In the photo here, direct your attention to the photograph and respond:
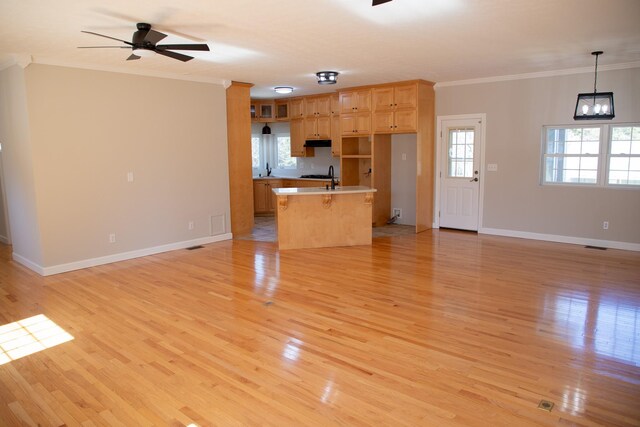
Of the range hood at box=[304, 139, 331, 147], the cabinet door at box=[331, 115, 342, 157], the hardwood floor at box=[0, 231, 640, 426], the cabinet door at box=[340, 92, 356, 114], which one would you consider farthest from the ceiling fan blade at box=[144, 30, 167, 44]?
the range hood at box=[304, 139, 331, 147]

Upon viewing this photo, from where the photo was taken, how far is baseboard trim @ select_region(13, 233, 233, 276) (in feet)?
18.4

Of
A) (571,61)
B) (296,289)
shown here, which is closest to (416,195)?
(571,61)

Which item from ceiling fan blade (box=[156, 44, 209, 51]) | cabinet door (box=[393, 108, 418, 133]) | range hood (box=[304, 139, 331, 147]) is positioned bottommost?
range hood (box=[304, 139, 331, 147])

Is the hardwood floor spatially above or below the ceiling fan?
below

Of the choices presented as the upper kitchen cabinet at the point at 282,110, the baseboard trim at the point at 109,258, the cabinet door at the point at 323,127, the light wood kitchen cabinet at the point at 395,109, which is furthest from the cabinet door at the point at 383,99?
the baseboard trim at the point at 109,258

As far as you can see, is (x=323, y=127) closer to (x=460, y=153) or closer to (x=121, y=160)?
(x=460, y=153)

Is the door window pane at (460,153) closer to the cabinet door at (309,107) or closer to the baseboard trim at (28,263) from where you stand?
the cabinet door at (309,107)

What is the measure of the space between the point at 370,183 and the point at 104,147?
4.88 meters

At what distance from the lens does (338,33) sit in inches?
174

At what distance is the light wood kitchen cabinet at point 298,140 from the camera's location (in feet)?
32.1

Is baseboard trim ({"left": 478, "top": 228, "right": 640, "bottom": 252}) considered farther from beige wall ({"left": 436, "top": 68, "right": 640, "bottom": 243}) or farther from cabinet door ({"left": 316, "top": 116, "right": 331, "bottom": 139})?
cabinet door ({"left": 316, "top": 116, "right": 331, "bottom": 139})

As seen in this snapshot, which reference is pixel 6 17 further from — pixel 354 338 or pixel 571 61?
pixel 571 61

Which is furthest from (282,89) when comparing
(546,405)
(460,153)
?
(546,405)

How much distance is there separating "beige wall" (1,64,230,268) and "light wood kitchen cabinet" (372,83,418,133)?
273 cm
